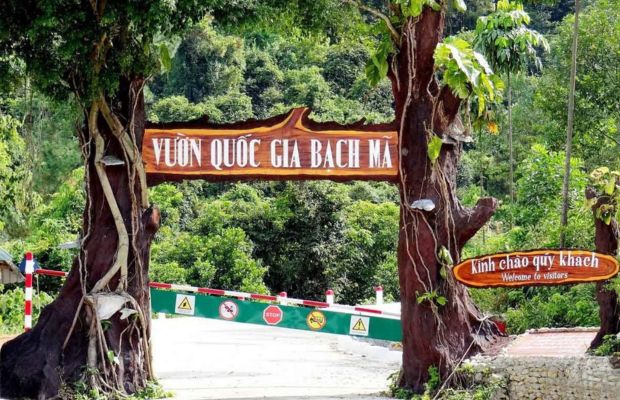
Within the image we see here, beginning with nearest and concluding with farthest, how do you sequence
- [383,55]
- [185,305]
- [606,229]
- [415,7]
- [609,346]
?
[609,346], [606,229], [415,7], [383,55], [185,305]

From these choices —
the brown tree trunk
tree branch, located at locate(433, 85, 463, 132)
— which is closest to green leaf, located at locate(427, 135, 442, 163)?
tree branch, located at locate(433, 85, 463, 132)

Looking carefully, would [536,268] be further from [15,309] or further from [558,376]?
[15,309]

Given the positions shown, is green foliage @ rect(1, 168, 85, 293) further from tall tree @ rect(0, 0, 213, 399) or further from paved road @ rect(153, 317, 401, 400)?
tall tree @ rect(0, 0, 213, 399)

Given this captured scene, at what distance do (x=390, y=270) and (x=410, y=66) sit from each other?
13705 millimetres

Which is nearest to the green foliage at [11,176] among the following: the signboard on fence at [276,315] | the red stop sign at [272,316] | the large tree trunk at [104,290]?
the signboard on fence at [276,315]

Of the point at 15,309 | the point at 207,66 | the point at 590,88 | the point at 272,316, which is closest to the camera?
the point at 272,316

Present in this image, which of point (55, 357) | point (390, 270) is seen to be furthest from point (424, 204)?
point (390, 270)

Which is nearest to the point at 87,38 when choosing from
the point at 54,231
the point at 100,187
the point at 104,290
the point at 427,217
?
the point at 100,187

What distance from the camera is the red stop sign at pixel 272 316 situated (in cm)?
1398

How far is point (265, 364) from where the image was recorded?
15.1 meters

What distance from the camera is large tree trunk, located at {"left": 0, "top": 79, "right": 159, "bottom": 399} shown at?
1100cm

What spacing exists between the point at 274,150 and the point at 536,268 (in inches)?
132

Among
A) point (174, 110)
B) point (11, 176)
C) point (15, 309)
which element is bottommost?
point (15, 309)

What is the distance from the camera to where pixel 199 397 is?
11719 millimetres
